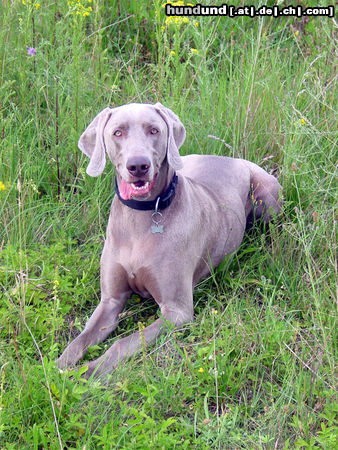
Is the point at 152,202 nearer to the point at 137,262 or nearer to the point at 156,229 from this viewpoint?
the point at 156,229

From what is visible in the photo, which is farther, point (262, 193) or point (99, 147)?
point (262, 193)

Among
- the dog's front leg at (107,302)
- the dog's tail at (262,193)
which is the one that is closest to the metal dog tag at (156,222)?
the dog's front leg at (107,302)

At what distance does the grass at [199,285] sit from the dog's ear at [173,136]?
0.65 metres

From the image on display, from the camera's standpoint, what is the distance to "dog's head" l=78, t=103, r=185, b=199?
3.06 meters

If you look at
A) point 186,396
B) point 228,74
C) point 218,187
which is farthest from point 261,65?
point 186,396

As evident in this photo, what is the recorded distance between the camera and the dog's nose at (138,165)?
3010 millimetres

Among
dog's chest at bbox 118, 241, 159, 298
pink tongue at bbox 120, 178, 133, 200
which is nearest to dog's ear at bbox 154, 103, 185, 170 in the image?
pink tongue at bbox 120, 178, 133, 200

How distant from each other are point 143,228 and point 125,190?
0.22 metres

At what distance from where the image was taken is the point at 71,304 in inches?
136

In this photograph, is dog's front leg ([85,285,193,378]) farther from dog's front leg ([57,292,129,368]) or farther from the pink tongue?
the pink tongue

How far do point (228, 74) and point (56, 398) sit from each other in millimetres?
3001

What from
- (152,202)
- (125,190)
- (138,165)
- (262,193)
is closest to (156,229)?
(152,202)

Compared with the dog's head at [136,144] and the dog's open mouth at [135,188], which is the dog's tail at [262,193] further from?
the dog's open mouth at [135,188]

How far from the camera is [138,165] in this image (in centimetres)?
301
